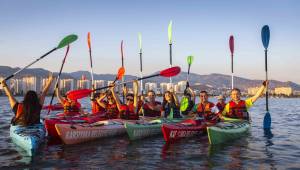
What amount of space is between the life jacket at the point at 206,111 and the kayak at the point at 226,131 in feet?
4.13

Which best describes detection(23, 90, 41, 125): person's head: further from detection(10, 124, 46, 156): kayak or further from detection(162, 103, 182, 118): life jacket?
detection(162, 103, 182, 118): life jacket

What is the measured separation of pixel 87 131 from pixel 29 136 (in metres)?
2.51

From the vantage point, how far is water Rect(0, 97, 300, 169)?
28.6 feet

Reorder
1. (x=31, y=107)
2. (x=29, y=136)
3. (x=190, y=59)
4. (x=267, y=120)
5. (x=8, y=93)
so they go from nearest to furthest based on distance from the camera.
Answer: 1. (x=29, y=136)
2. (x=8, y=93)
3. (x=31, y=107)
4. (x=267, y=120)
5. (x=190, y=59)

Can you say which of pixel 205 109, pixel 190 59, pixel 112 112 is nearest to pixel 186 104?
pixel 205 109

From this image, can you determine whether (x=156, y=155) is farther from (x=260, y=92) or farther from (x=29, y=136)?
(x=260, y=92)

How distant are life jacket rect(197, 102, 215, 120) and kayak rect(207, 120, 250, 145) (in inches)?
49.6

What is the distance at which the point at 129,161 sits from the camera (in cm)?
918

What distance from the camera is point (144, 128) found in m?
12.5

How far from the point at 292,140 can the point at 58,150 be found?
878 cm

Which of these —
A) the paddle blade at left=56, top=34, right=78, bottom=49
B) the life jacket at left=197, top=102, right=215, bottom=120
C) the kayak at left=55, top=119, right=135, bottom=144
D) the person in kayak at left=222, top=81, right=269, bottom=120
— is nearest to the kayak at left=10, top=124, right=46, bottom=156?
the kayak at left=55, top=119, right=135, bottom=144

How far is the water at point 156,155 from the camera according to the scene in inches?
343

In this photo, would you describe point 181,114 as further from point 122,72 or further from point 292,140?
point 292,140

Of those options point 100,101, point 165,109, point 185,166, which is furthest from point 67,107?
point 185,166
